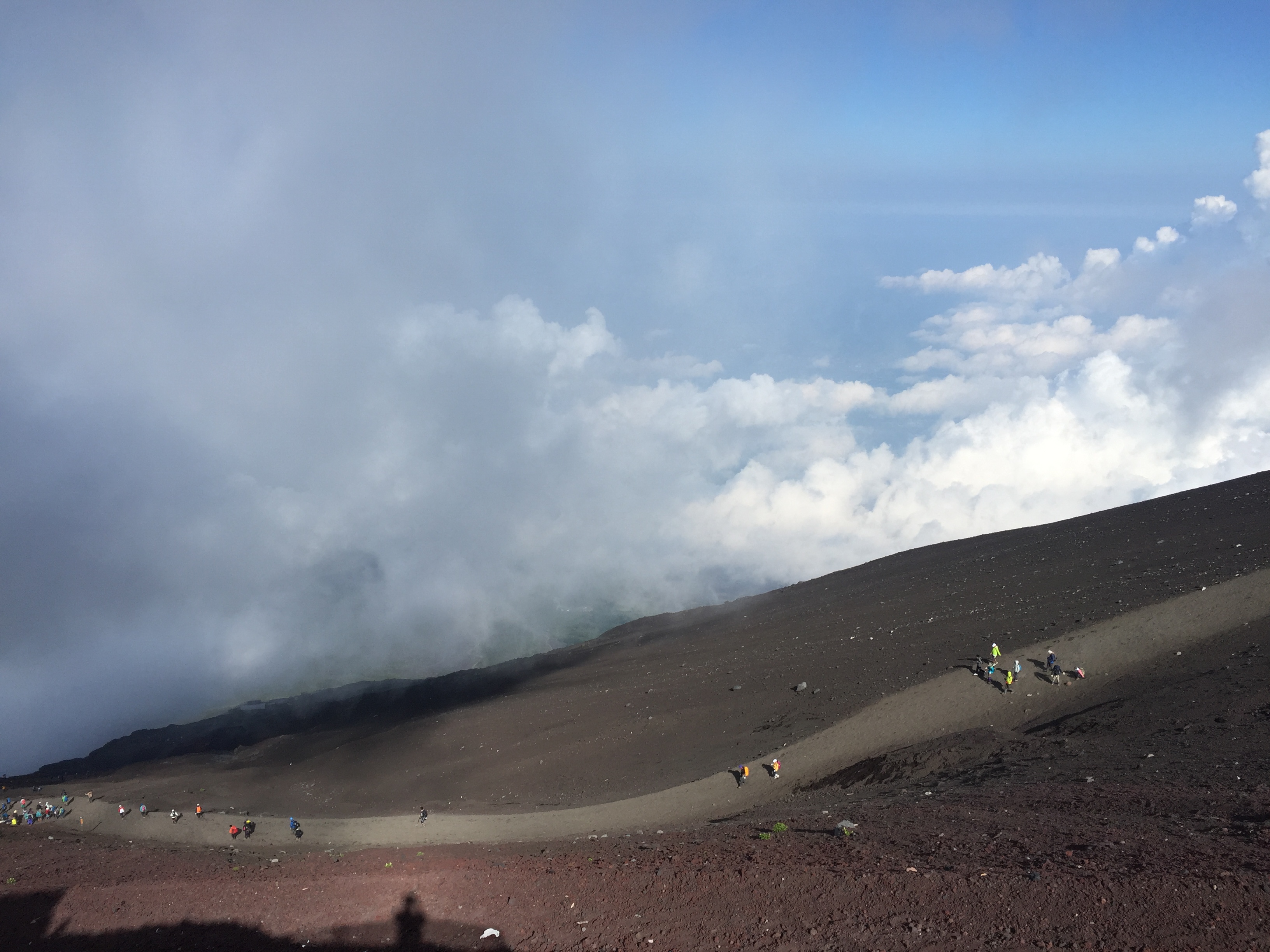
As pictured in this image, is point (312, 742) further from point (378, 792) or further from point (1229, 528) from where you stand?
point (1229, 528)

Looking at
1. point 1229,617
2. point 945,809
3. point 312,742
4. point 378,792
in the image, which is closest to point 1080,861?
point 945,809

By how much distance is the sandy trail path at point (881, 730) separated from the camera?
23609mm

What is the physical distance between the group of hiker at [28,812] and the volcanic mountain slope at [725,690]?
3.50 meters

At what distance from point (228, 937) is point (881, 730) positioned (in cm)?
1933

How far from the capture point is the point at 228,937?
503 inches

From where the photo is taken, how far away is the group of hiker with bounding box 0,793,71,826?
29.2 m

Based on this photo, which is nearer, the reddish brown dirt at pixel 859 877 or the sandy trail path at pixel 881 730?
the reddish brown dirt at pixel 859 877

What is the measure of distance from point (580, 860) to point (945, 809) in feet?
24.9

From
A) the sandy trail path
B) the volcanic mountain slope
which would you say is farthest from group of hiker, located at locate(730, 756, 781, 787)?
the volcanic mountain slope

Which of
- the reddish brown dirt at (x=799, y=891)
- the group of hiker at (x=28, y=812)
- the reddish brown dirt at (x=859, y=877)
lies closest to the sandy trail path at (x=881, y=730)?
the reddish brown dirt at (x=859, y=877)

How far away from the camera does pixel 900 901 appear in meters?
10.4

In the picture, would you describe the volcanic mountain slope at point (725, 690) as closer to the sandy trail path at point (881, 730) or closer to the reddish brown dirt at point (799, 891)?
the sandy trail path at point (881, 730)

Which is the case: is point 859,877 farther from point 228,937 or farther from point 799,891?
point 228,937

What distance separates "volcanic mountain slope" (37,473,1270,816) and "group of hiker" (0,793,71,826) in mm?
3495
